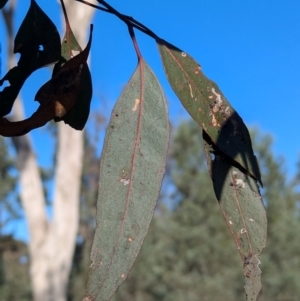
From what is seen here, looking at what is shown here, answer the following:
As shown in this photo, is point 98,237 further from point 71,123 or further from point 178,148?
point 178,148

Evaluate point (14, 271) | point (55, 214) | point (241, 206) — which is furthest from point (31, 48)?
point (14, 271)

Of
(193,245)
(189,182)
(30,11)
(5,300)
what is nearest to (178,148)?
(189,182)

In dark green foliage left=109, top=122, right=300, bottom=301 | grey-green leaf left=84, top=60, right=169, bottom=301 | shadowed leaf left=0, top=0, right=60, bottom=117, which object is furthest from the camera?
dark green foliage left=109, top=122, right=300, bottom=301

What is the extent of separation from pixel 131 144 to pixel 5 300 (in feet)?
16.0

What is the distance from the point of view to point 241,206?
0.44 meters

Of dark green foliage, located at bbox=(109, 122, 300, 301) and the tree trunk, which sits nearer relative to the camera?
the tree trunk

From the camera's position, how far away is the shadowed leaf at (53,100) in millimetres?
414

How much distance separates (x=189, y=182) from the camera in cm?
607

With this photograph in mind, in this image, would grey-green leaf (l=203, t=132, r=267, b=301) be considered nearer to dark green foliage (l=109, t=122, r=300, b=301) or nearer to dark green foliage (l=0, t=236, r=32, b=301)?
dark green foliage (l=0, t=236, r=32, b=301)

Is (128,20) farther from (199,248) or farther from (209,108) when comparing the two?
(199,248)

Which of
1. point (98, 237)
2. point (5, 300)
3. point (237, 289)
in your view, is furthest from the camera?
point (237, 289)

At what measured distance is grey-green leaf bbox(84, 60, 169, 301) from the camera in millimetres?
369

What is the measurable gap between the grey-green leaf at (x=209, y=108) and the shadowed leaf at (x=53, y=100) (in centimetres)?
7

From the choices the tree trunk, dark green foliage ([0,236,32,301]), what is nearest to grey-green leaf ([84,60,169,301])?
the tree trunk
